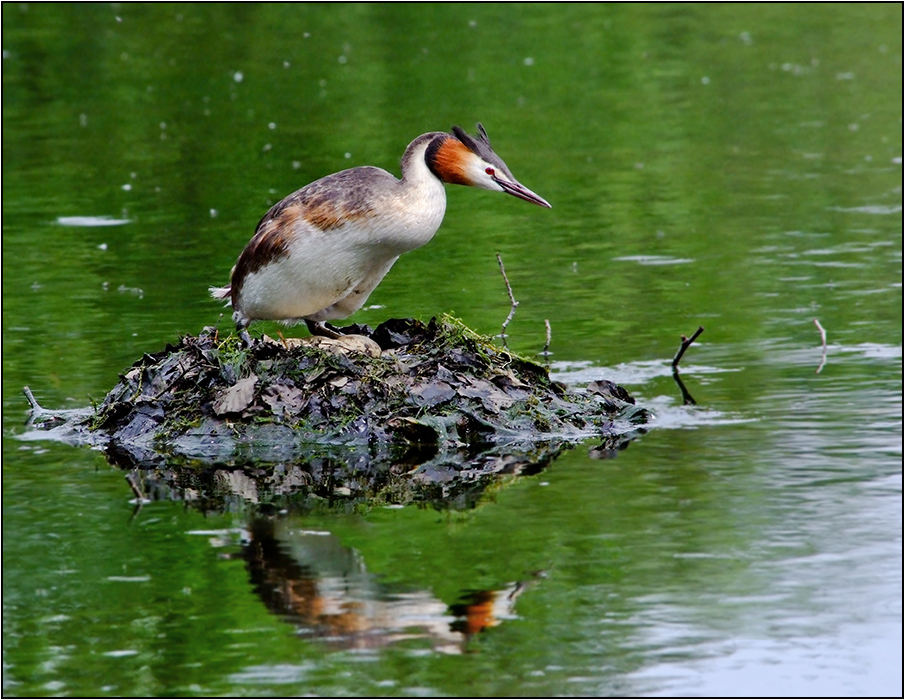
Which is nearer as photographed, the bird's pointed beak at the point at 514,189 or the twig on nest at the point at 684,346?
the bird's pointed beak at the point at 514,189

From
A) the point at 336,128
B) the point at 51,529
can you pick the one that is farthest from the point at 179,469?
the point at 336,128

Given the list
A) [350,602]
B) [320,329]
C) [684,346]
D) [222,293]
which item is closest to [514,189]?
[320,329]

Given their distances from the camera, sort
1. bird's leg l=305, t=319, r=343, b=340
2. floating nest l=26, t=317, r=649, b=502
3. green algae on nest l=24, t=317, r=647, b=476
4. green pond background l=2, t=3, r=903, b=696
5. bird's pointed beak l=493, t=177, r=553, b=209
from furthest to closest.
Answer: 1. bird's leg l=305, t=319, r=343, b=340
2. bird's pointed beak l=493, t=177, r=553, b=209
3. green algae on nest l=24, t=317, r=647, b=476
4. floating nest l=26, t=317, r=649, b=502
5. green pond background l=2, t=3, r=903, b=696

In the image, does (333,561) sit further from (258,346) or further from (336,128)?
(336,128)

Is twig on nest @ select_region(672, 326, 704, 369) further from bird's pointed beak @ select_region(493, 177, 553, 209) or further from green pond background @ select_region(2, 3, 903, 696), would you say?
bird's pointed beak @ select_region(493, 177, 553, 209)

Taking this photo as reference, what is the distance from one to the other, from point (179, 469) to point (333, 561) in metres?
2.00

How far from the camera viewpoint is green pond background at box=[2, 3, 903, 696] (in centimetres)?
696

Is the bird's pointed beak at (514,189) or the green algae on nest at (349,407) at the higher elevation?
the bird's pointed beak at (514,189)

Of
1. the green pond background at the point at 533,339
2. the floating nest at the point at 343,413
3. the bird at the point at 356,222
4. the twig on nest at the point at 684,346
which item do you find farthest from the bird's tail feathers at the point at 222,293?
the twig on nest at the point at 684,346

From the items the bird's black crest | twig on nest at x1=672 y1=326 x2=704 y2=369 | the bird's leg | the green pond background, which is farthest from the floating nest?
the bird's black crest

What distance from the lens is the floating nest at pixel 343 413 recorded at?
967 cm

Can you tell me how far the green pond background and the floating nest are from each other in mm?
346

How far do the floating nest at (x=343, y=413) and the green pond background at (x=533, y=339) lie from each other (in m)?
0.35

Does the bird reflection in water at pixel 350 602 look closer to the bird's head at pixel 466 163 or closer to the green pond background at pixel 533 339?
the green pond background at pixel 533 339
